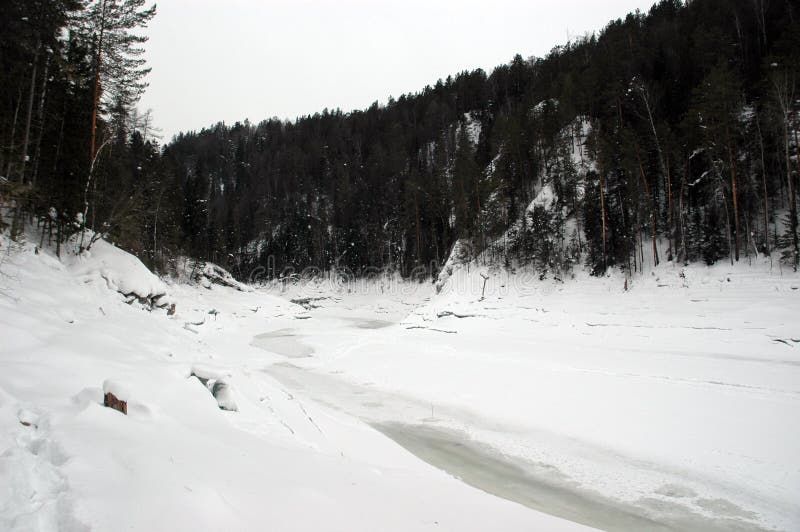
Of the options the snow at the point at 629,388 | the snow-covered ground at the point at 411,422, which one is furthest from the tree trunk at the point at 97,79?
the snow at the point at 629,388

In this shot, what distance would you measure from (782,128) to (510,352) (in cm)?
2035

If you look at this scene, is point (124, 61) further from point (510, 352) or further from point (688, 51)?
point (688, 51)

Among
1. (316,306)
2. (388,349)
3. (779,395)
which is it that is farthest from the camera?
(316,306)

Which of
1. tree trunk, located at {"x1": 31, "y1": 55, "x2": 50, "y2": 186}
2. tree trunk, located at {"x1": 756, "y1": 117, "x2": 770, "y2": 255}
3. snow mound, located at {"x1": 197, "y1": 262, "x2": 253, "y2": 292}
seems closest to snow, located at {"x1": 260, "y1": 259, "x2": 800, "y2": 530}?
tree trunk, located at {"x1": 756, "y1": 117, "x2": 770, "y2": 255}

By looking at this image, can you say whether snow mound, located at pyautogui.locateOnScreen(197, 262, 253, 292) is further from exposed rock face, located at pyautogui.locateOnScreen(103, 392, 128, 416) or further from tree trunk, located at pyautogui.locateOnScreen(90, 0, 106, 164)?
exposed rock face, located at pyautogui.locateOnScreen(103, 392, 128, 416)

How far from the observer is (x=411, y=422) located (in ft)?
30.6

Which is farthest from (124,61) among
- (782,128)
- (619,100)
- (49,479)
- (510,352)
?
(619,100)

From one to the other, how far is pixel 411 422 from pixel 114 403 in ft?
22.2

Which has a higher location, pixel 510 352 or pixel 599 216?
pixel 599 216

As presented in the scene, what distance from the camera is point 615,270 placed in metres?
25.0

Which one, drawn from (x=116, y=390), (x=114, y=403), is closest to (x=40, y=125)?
(x=116, y=390)

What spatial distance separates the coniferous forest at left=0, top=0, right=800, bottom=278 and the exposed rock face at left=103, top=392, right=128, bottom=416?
5439 mm

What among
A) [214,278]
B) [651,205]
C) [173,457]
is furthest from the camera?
[214,278]

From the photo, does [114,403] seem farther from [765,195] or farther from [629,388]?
[765,195]
